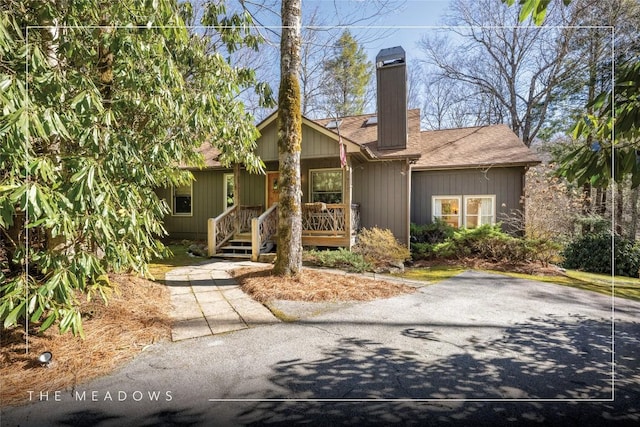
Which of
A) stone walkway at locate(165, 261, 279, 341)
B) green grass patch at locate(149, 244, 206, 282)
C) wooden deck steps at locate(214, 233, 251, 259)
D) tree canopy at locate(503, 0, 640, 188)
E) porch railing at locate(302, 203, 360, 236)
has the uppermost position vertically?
tree canopy at locate(503, 0, 640, 188)

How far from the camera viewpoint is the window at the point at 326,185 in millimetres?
10484

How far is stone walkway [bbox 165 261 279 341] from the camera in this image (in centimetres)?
368

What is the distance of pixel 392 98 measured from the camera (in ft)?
33.7

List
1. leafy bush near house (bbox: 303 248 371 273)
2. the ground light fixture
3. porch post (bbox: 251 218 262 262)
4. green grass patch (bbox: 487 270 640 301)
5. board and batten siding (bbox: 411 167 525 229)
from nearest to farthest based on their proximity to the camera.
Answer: the ground light fixture, green grass patch (bbox: 487 270 640 301), leafy bush near house (bbox: 303 248 371 273), porch post (bbox: 251 218 262 262), board and batten siding (bbox: 411 167 525 229)

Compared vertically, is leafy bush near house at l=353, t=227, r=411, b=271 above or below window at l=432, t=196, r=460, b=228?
below

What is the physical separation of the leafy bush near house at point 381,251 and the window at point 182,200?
8.07 metres

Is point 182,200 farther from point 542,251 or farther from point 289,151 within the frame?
point 542,251

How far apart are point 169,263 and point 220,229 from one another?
2100 millimetres

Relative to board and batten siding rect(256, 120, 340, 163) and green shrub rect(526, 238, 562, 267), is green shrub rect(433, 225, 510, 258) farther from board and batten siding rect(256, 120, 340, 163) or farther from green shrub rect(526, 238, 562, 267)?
board and batten siding rect(256, 120, 340, 163)

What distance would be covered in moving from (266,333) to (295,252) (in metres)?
2.33

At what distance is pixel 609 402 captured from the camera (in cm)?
233

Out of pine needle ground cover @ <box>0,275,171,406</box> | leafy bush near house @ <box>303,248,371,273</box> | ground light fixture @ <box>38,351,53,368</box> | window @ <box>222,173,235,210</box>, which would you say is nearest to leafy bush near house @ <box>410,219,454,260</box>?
leafy bush near house @ <box>303,248,371,273</box>

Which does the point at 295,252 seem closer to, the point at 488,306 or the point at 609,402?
the point at 488,306

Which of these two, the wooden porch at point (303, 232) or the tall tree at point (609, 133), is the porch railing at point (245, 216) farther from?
the tall tree at point (609, 133)
